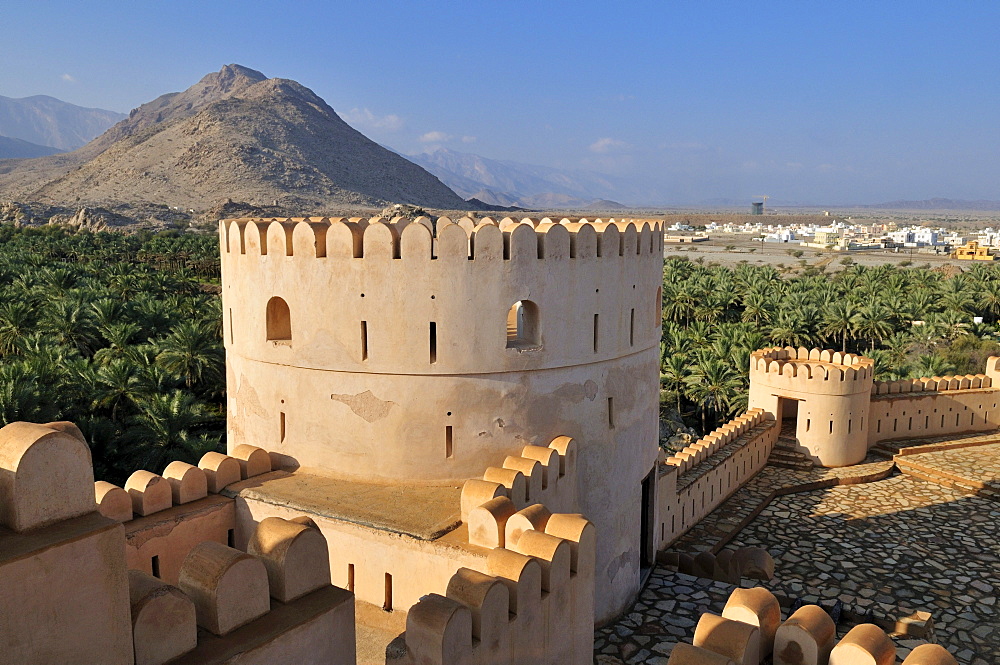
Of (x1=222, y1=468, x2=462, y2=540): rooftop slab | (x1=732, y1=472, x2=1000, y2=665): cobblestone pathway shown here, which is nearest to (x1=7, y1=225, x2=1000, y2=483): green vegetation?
(x1=732, y1=472, x2=1000, y2=665): cobblestone pathway

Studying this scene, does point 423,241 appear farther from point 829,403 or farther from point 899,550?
point 829,403

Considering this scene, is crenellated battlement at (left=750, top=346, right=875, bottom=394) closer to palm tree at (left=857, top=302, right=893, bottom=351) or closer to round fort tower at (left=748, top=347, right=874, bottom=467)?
round fort tower at (left=748, top=347, right=874, bottom=467)

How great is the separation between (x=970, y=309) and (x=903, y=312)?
A: 19.7 feet

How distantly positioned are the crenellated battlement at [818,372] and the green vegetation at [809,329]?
3.97 meters

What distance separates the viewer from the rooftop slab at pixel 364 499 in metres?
5.98

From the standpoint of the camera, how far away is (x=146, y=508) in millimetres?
6090

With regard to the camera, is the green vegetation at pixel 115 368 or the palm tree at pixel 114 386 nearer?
the green vegetation at pixel 115 368

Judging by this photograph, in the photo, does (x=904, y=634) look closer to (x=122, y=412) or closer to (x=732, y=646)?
(x=732, y=646)

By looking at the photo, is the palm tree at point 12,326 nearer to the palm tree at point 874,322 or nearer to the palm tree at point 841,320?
the palm tree at point 841,320

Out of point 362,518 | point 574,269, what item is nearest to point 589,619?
point 362,518

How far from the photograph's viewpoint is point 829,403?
50.0 feet

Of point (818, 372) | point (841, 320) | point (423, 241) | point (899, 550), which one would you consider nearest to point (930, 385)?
point (818, 372)

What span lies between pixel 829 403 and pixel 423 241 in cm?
1173

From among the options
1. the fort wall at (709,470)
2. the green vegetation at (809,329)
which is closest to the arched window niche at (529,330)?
the fort wall at (709,470)
